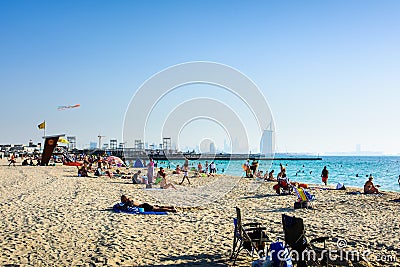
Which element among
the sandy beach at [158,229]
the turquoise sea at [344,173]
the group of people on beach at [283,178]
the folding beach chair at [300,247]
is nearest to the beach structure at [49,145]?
the group of people on beach at [283,178]

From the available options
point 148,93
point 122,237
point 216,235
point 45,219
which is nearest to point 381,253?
point 216,235

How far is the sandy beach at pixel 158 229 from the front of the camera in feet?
18.6

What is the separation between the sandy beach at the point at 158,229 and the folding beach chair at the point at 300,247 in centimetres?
91

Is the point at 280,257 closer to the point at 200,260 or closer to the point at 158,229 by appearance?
the point at 200,260

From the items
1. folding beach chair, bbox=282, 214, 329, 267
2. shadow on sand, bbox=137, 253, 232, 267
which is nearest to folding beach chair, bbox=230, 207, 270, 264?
shadow on sand, bbox=137, 253, 232, 267

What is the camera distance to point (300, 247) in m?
4.83

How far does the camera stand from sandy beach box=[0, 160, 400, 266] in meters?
5.66

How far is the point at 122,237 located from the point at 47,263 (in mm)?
1720

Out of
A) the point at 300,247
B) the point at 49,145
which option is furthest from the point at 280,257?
the point at 49,145

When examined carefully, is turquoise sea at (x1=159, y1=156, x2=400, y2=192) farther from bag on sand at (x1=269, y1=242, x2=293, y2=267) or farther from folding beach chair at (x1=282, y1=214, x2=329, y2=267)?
bag on sand at (x1=269, y1=242, x2=293, y2=267)

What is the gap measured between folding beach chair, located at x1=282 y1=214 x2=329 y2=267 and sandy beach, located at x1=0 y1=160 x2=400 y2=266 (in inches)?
35.8

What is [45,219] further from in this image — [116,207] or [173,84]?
[173,84]

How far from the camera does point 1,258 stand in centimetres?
543

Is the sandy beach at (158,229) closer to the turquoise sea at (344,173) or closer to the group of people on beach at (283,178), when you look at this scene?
the group of people on beach at (283,178)
